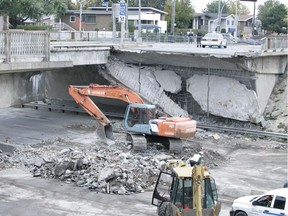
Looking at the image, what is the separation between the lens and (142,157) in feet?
78.4

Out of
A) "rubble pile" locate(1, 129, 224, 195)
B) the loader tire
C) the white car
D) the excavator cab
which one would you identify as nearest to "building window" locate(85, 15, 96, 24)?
"rubble pile" locate(1, 129, 224, 195)

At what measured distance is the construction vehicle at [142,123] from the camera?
993 inches

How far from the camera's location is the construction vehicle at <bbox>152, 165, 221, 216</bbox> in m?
13.8

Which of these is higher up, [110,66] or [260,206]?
[110,66]

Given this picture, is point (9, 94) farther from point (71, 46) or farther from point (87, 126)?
point (87, 126)

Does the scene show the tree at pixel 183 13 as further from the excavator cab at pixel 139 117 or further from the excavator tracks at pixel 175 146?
the excavator tracks at pixel 175 146

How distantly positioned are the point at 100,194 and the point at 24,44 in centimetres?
911

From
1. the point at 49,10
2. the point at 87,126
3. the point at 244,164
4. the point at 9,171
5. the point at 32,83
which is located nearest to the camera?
the point at 9,171

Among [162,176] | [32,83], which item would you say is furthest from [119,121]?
[162,176]

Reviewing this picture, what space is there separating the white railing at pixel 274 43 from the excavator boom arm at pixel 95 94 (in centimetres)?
935

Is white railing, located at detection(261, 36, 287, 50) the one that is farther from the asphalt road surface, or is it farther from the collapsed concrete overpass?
the asphalt road surface

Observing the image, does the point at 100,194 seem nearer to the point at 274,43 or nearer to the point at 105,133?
the point at 105,133

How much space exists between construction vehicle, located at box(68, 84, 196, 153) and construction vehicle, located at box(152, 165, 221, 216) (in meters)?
9.77

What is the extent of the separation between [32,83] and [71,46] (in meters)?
3.58
